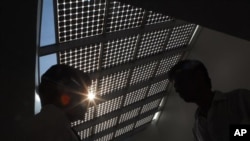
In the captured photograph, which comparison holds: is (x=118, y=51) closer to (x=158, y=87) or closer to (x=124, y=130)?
(x=158, y=87)

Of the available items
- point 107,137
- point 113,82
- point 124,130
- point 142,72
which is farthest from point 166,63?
point 124,130

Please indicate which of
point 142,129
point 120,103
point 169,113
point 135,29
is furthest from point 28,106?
point 142,129

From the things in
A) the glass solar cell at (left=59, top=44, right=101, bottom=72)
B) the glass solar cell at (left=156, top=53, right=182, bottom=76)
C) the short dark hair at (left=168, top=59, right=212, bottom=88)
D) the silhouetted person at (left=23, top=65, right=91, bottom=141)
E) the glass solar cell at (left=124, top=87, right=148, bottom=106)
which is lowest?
the silhouetted person at (left=23, top=65, right=91, bottom=141)

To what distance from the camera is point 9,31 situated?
4.23m

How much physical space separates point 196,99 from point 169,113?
9.85 meters

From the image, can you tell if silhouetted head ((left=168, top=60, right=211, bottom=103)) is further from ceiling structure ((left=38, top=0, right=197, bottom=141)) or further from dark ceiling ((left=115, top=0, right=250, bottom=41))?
ceiling structure ((left=38, top=0, right=197, bottom=141))

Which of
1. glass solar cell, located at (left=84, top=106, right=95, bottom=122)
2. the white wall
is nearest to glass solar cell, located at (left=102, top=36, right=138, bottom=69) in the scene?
glass solar cell, located at (left=84, top=106, right=95, bottom=122)

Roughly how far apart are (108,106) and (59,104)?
25.2ft

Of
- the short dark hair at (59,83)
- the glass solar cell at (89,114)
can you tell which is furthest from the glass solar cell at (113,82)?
the short dark hair at (59,83)

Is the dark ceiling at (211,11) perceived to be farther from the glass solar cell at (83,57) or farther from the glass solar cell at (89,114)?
the glass solar cell at (89,114)

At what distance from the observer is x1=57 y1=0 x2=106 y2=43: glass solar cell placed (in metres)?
6.44

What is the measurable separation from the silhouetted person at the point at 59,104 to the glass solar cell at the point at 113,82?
19.1ft

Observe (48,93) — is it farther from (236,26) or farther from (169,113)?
(169,113)

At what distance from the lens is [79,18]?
6.76 m
